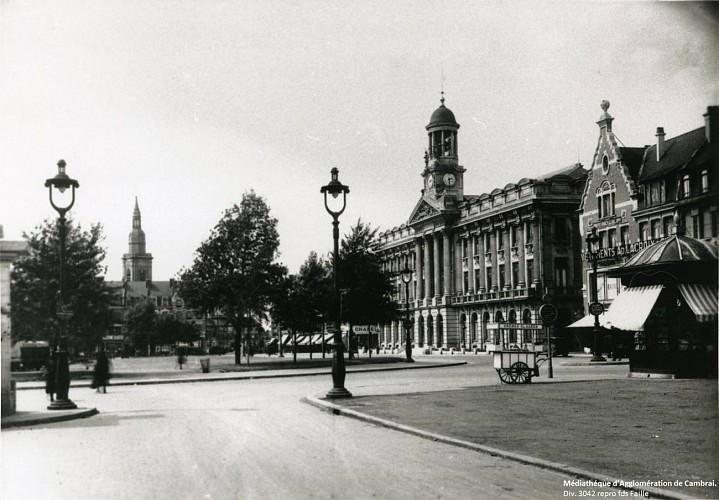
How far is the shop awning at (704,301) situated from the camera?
12704mm

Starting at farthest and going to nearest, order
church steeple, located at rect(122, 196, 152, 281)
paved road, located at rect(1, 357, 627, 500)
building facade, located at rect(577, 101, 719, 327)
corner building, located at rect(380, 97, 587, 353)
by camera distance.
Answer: corner building, located at rect(380, 97, 587, 353) < church steeple, located at rect(122, 196, 152, 281) < building facade, located at rect(577, 101, 719, 327) < paved road, located at rect(1, 357, 627, 500)

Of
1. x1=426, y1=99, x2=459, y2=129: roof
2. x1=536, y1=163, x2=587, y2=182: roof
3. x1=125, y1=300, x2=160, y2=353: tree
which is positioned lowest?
x1=125, y1=300, x2=160, y2=353: tree

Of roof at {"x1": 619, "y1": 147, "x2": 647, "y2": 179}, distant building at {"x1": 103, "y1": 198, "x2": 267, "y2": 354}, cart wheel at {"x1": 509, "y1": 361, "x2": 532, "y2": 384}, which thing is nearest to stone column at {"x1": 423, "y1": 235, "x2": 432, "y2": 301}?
cart wheel at {"x1": 509, "y1": 361, "x2": 532, "y2": 384}

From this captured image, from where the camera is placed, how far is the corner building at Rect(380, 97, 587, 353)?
225 ft

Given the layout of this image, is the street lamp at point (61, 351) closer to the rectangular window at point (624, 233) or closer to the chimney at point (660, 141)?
the chimney at point (660, 141)

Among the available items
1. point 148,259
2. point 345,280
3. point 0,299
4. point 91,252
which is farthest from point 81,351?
point 345,280

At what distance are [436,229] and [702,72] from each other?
80.1 metres

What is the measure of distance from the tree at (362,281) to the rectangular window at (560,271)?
863 inches

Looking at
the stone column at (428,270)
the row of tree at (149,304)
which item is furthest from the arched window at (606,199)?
the stone column at (428,270)

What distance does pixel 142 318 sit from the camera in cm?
1958

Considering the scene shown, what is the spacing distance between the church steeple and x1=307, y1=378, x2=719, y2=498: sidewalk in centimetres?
533

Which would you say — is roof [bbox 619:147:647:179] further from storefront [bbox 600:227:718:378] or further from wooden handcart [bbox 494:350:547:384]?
wooden handcart [bbox 494:350:547:384]

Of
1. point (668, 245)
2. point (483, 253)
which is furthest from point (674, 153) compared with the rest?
point (483, 253)

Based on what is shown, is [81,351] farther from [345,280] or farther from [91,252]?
[345,280]
